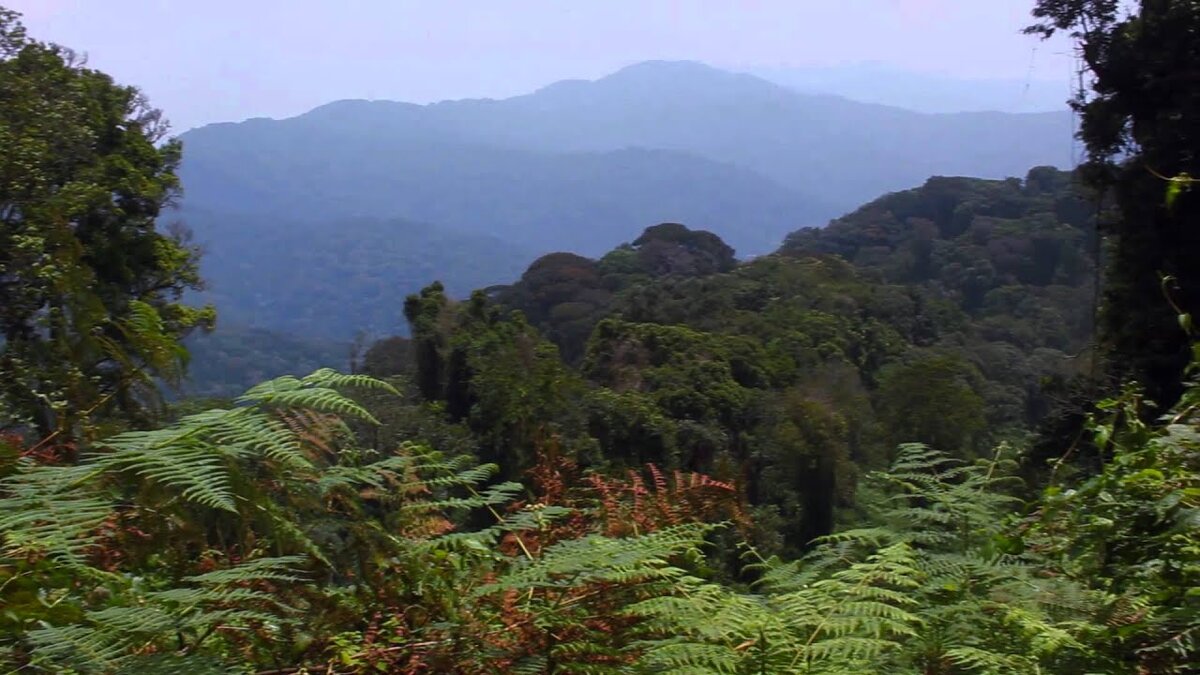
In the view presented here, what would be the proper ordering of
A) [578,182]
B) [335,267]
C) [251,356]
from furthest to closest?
[578,182] < [335,267] < [251,356]

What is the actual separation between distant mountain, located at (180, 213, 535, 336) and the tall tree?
78.2 meters

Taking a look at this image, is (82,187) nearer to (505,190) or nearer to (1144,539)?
(1144,539)

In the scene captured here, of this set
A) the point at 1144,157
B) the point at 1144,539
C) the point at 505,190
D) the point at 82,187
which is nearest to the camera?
the point at 1144,539

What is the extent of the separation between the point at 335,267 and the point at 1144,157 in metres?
110

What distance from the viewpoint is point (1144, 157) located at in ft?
29.7

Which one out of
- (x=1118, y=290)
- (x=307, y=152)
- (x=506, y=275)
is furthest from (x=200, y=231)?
(x=1118, y=290)

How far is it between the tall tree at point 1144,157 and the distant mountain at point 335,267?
78.2 m

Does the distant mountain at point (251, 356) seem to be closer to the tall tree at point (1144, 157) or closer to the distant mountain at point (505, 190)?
the tall tree at point (1144, 157)

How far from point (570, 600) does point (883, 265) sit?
41404 mm

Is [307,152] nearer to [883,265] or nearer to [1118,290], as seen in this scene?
[883,265]

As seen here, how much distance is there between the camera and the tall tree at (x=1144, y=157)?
8.67 metres

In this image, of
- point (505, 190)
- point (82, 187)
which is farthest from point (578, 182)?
point (82, 187)

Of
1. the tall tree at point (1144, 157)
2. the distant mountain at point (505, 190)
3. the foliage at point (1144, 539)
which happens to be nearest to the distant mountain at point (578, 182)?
the distant mountain at point (505, 190)

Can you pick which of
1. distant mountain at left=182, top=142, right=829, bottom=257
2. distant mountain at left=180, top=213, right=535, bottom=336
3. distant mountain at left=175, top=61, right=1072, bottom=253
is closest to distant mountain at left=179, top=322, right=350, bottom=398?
distant mountain at left=180, top=213, right=535, bottom=336
